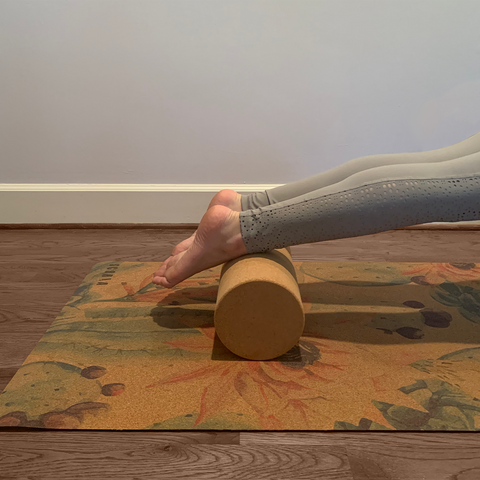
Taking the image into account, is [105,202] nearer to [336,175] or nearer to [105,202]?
[105,202]

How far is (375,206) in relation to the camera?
1.08 m

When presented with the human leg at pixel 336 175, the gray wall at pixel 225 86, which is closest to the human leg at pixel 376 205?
the human leg at pixel 336 175

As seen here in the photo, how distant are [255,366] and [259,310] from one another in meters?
0.14

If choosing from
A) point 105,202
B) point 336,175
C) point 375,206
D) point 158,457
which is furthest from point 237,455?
point 105,202

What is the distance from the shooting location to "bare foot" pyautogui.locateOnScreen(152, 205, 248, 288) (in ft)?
3.77

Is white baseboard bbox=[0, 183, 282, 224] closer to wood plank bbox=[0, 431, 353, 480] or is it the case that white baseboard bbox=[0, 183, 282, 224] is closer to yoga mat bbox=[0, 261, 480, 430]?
yoga mat bbox=[0, 261, 480, 430]

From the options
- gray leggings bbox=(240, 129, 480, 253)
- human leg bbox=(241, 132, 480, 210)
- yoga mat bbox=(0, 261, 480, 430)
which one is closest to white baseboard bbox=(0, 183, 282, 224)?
yoga mat bbox=(0, 261, 480, 430)

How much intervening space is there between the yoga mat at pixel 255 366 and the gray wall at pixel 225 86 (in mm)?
827

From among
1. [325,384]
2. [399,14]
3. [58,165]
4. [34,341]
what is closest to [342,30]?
[399,14]

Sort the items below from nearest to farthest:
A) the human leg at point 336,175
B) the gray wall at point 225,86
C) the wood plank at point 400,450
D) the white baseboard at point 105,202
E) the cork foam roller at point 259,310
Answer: the wood plank at point 400,450 → the cork foam roller at point 259,310 → the human leg at point 336,175 → the gray wall at point 225,86 → the white baseboard at point 105,202

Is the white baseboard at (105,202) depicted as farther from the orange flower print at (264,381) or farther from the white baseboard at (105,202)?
the orange flower print at (264,381)

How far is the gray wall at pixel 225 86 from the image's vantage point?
1970 millimetres

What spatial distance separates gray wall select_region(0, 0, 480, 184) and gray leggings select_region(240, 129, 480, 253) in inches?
40.3

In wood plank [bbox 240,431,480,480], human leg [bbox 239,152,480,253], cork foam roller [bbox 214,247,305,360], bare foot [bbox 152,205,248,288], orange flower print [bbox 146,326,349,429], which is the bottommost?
wood plank [bbox 240,431,480,480]
